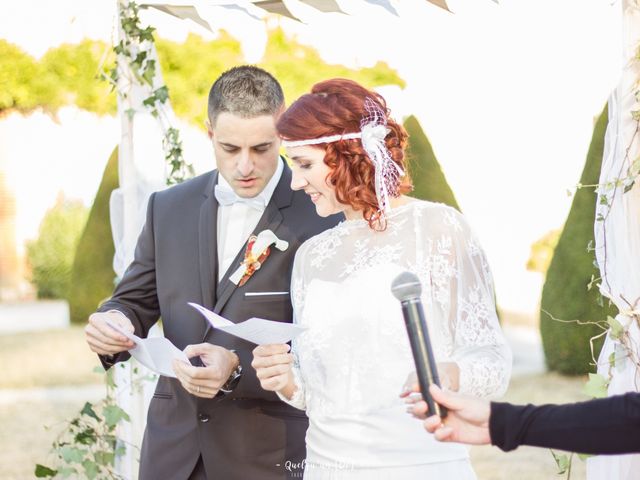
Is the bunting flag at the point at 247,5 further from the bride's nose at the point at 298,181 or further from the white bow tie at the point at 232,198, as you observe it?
the bride's nose at the point at 298,181

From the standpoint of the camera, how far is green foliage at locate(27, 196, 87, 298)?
21422 mm

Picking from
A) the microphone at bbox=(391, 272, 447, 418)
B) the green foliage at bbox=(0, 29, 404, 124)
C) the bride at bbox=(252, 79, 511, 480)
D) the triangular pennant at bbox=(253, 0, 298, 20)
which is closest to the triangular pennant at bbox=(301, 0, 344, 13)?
the triangular pennant at bbox=(253, 0, 298, 20)

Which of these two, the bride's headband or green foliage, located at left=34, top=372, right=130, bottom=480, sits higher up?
the bride's headband

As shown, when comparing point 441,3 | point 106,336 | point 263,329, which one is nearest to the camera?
point 263,329

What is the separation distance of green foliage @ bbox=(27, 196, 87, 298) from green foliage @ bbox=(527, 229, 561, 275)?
32.4 feet

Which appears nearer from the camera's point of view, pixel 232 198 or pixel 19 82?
pixel 232 198

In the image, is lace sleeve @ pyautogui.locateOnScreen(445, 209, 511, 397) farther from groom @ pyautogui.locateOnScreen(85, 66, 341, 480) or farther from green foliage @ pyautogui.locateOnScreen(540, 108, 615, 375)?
green foliage @ pyautogui.locateOnScreen(540, 108, 615, 375)

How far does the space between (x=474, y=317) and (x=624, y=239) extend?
3.56 ft

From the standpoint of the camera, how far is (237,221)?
3320 millimetres

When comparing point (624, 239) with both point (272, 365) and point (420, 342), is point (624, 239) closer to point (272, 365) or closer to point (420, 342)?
point (272, 365)

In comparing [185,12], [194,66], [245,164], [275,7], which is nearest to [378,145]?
[245,164]

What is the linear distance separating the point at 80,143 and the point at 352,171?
20.3 m

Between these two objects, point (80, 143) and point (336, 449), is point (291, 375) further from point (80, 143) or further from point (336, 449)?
point (80, 143)

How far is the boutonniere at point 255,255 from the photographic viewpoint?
3105 mm
